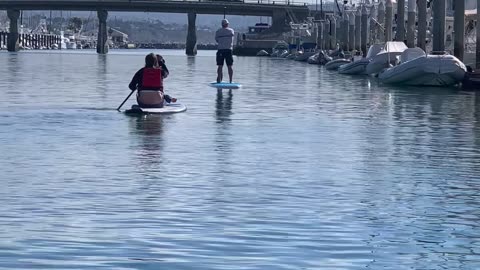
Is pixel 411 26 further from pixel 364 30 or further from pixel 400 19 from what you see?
pixel 364 30

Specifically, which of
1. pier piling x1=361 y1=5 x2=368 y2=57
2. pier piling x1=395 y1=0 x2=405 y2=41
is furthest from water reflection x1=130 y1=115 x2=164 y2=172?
pier piling x1=361 y1=5 x2=368 y2=57

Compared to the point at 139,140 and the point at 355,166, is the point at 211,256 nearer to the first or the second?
the point at 355,166

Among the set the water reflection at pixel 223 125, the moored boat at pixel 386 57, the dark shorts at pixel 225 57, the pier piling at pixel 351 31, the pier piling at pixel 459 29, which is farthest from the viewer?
the pier piling at pixel 351 31

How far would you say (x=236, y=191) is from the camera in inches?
696

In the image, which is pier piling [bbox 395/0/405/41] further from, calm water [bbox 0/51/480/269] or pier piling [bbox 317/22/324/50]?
pier piling [bbox 317/22/324/50]

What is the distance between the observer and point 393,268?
12.2 m

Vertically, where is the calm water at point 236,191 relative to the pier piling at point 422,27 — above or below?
below

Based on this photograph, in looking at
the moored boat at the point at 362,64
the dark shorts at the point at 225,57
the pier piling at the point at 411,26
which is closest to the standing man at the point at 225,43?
the dark shorts at the point at 225,57

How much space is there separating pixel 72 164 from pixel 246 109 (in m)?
16.6

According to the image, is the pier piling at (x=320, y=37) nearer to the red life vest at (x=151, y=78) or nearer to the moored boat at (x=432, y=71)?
the moored boat at (x=432, y=71)

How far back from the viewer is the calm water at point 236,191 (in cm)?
1283

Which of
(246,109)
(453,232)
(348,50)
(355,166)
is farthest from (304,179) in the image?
(348,50)

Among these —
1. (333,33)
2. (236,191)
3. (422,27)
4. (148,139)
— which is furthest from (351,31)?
(236,191)

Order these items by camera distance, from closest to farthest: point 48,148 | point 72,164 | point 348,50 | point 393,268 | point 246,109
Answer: point 393,268, point 72,164, point 48,148, point 246,109, point 348,50
